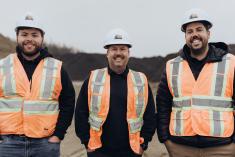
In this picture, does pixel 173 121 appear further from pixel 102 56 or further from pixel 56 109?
pixel 102 56

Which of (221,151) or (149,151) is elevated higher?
(221,151)

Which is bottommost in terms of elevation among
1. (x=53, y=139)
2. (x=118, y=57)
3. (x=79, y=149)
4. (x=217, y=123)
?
(x=79, y=149)

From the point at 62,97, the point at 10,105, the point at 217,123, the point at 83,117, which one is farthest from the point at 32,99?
the point at 217,123

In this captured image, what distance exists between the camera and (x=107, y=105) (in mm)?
5066

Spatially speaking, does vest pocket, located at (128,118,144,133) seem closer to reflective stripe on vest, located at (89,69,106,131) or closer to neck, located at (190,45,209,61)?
reflective stripe on vest, located at (89,69,106,131)

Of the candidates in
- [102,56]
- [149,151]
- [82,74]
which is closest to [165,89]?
[149,151]

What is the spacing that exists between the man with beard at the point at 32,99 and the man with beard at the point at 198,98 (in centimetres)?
119

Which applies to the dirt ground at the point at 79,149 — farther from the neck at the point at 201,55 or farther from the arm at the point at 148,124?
the neck at the point at 201,55

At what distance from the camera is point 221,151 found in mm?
4828

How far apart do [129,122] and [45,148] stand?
1009mm

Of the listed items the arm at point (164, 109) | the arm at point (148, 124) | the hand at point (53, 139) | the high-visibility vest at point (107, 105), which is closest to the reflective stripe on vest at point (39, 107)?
the hand at point (53, 139)

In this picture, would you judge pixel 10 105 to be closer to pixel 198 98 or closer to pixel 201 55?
pixel 198 98

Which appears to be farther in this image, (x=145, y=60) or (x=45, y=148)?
(x=145, y=60)

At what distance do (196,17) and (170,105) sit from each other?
3.51ft
